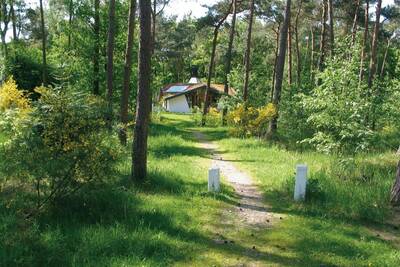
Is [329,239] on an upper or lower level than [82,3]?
lower

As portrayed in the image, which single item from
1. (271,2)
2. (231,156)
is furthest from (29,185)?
(271,2)

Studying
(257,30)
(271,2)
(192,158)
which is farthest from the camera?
(257,30)

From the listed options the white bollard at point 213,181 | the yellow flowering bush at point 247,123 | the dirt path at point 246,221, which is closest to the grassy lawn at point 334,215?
the dirt path at point 246,221

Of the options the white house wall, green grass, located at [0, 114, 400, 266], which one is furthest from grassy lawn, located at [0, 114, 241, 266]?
the white house wall

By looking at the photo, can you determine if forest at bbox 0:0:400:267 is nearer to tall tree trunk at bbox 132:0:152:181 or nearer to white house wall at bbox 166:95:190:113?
tall tree trunk at bbox 132:0:152:181

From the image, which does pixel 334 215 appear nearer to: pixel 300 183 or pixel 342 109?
pixel 300 183

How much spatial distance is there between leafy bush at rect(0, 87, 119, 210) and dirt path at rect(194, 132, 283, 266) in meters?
2.48

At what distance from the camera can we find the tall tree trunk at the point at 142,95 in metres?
9.73

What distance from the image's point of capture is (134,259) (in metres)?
6.01

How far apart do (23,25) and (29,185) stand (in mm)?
52019

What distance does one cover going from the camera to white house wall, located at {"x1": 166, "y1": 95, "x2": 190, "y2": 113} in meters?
55.6

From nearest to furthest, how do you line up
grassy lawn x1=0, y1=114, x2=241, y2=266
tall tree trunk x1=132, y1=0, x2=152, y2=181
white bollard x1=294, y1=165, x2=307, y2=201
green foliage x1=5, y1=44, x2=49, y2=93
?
1. grassy lawn x1=0, y1=114, x2=241, y2=266
2. white bollard x1=294, y1=165, x2=307, y2=201
3. tall tree trunk x1=132, y1=0, x2=152, y2=181
4. green foliage x1=5, y1=44, x2=49, y2=93

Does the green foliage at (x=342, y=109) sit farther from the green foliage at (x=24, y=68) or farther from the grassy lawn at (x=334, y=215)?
the green foliage at (x=24, y=68)

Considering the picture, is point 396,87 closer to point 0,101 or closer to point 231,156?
point 231,156
